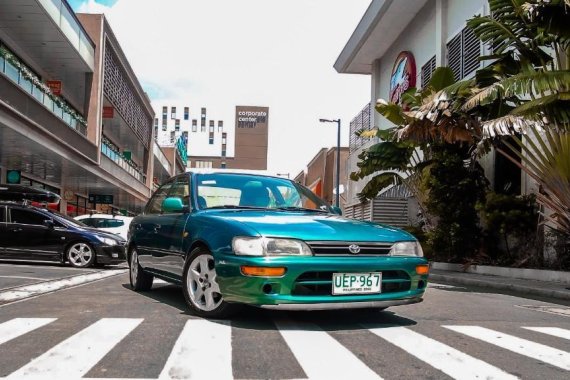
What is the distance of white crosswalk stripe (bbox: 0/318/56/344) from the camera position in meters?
4.84

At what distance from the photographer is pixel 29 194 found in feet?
56.9

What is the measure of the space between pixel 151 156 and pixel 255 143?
5501cm

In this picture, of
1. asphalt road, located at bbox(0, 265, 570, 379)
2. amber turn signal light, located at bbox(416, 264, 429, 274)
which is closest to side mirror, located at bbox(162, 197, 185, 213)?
asphalt road, located at bbox(0, 265, 570, 379)

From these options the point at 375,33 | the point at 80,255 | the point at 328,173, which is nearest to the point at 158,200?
the point at 80,255

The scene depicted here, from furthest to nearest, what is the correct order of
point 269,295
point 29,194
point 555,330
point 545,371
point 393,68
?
point 393,68 → point 29,194 → point 555,330 → point 269,295 → point 545,371

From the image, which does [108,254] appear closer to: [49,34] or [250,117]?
[49,34]

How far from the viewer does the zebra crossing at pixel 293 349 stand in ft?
12.4

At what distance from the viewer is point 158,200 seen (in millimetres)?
7660

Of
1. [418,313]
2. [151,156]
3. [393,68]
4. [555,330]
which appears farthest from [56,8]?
[151,156]

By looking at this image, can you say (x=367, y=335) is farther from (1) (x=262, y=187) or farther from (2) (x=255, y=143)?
(2) (x=255, y=143)

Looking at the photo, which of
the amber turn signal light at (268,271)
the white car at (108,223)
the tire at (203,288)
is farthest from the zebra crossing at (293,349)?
the white car at (108,223)

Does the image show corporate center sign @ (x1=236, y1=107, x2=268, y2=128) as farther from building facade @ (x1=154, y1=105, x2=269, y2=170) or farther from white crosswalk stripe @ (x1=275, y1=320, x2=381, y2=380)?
white crosswalk stripe @ (x1=275, y1=320, x2=381, y2=380)

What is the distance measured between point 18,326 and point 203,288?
166 cm

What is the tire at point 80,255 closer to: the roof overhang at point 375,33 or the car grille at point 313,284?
the car grille at point 313,284
